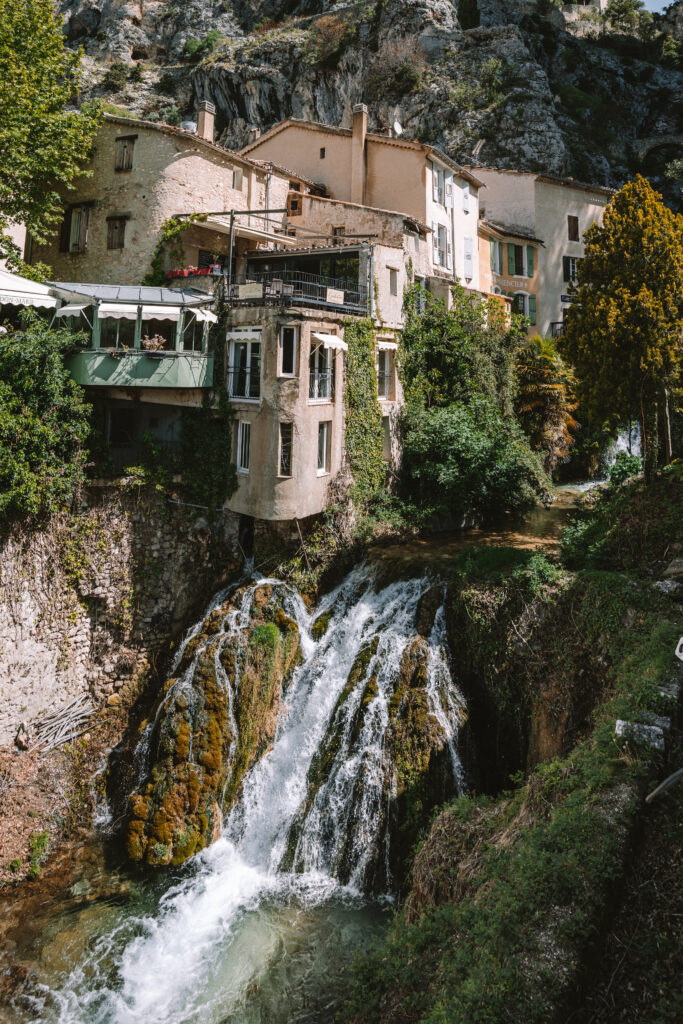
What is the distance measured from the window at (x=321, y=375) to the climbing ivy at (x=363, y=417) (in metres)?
0.87

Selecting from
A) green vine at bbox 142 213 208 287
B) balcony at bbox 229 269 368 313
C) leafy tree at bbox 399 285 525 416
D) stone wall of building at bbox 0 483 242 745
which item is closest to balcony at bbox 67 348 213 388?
balcony at bbox 229 269 368 313

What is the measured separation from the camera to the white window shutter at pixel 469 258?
32750 millimetres

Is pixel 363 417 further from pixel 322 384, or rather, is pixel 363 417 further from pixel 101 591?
pixel 101 591

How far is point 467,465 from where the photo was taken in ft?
74.3

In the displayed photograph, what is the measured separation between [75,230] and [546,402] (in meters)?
19.6

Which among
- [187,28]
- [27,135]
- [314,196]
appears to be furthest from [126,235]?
[187,28]

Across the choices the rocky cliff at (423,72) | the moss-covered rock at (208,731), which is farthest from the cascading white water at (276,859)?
the rocky cliff at (423,72)

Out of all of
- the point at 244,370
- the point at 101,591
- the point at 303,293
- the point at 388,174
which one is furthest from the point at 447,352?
the point at 101,591

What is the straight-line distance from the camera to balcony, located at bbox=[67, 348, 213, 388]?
65.2 feet

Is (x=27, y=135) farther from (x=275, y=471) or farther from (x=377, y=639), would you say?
(x=377, y=639)

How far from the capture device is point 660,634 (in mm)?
13086

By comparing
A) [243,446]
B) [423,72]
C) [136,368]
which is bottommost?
[243,446]

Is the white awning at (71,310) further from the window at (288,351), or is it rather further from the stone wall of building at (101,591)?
the window at (288,351)

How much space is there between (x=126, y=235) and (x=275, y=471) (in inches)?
432
